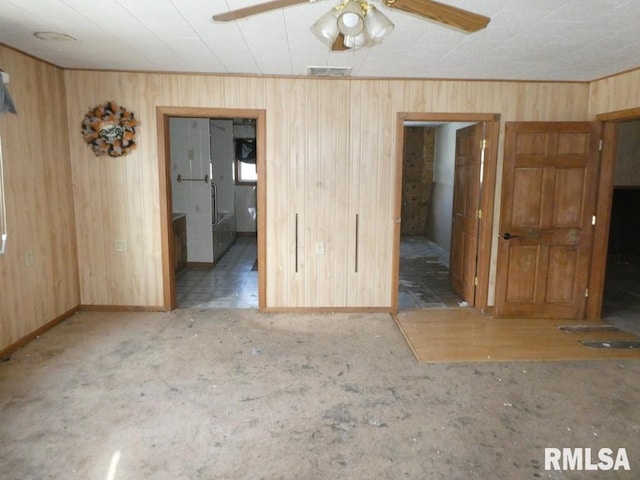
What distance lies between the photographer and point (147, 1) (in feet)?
8.27

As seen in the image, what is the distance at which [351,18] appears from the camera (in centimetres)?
181

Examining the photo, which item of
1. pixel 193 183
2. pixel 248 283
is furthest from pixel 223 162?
pixel 248 283

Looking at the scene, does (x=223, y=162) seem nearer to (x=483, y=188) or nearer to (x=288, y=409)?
(x=483, y=188)

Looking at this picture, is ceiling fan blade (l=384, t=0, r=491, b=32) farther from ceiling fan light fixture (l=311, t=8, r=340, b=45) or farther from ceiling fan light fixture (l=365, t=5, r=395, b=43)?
ceiling fan light fixture (l=311, t=8, r=340, b=45)

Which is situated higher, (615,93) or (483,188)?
(615,93)

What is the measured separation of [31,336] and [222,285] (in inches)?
88.1

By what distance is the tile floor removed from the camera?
196 inches

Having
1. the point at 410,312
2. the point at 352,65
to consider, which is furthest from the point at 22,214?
the point at 410,312

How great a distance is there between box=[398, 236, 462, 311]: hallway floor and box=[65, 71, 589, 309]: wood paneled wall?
65cm

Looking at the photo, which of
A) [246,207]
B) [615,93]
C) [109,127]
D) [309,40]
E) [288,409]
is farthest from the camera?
[246,207]

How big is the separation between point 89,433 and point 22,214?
2.08 meters

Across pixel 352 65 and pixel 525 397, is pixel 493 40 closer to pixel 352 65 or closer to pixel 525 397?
pixel 352 65

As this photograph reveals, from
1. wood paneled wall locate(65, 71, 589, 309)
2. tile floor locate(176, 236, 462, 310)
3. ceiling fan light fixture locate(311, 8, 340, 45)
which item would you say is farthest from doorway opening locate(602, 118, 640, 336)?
ceiling fan light fixture locate(311, 8, 340, 45)

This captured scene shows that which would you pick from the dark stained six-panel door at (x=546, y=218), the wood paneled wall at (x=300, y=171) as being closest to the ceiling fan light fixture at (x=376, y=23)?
the wood paneled wall at (x=300, y=171)
